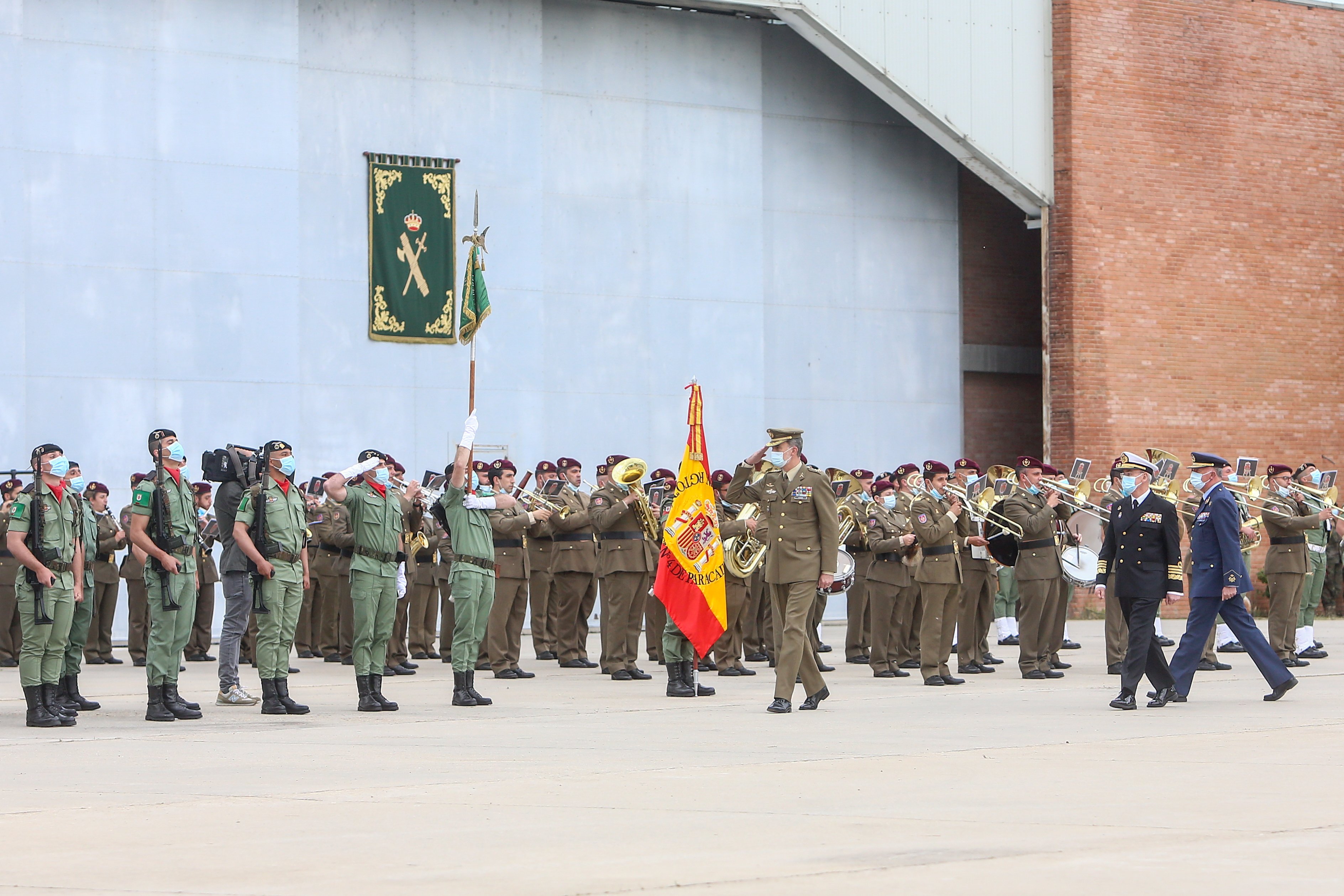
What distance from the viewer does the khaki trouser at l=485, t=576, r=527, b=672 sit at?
15977 millimetres

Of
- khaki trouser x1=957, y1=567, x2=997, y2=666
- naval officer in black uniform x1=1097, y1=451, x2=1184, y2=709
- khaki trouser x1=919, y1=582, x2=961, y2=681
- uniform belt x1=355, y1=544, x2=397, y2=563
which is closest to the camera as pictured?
naval officer in black uniform x1=1097, y1=451, x2=1184, y2=709

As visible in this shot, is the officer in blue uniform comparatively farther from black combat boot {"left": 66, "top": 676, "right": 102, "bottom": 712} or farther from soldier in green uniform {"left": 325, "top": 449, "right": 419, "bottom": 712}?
black combat boot {"left": 66, "top": 676, "right": 102, "bottom": 712}

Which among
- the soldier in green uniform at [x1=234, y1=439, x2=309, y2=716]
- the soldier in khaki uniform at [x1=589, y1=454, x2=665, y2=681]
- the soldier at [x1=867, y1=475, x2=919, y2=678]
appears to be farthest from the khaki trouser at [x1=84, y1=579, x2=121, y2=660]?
the soldier at [x1=867, y1=475, x2=919, y2=678]

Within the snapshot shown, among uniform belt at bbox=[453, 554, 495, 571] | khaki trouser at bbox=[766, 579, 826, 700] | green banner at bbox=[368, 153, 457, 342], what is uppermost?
green banner at bbox=[368, 153, 457, 342]

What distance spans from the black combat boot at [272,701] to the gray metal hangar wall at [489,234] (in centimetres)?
1075

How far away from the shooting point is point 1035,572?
616 inches

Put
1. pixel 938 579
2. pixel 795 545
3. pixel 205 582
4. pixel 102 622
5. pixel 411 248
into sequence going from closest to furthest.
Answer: pixel 795 545 → pixel 938 579 → pixel 102 622 → pixel 205 582 → pixel 411 248

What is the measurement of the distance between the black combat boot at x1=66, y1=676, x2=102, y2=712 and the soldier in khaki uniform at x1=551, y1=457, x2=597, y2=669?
518 centimetres

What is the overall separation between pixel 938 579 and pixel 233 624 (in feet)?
18.8

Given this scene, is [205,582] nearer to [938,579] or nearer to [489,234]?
[489,234]

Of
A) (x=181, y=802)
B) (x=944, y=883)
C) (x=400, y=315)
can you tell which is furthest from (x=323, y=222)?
(x=944, y=883)

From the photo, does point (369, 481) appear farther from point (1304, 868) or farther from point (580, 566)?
point (1304, 868)

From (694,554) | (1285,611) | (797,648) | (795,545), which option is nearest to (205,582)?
(694,554)

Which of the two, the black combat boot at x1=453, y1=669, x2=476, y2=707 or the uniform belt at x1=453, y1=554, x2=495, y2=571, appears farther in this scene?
the uniform belt at x1=453, y1=554, x2=495, y2=571
